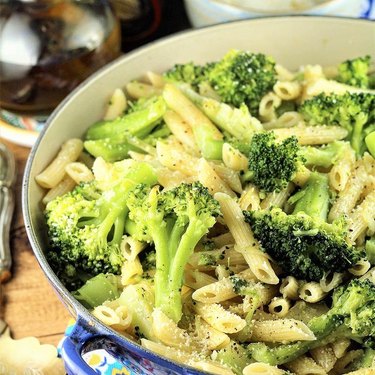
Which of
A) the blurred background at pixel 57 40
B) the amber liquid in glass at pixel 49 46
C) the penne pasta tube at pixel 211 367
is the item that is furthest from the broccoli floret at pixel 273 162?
the amber liquid in glass at pixel 49 46

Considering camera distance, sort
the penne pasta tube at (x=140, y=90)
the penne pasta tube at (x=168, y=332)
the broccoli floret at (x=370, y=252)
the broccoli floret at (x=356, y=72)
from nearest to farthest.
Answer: the penne pasta tube at (x=168, y=332), the broccoli floret at (x=370, y=252), the broccoli floret at (x=356, y=72), the penne pasta tube at (x=140, y=90)

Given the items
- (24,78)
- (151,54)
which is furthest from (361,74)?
(24,78)

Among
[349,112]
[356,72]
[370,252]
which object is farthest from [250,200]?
[356,72]

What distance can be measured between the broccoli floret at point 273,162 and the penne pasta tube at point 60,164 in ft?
2.01

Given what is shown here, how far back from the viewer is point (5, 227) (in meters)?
2.66

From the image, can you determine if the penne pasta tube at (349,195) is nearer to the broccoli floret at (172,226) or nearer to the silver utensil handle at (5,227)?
the broccoli floret at (172,226)

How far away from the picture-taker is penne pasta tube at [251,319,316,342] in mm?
1760

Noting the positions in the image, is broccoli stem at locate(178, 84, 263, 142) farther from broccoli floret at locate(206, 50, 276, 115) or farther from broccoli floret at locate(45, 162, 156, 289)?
broccoli floret at locate(45, 162, 156, 289)

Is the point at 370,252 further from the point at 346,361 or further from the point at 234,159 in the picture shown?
the point at 234,159

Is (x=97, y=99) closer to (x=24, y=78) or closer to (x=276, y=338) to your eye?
(x=24, y=78)

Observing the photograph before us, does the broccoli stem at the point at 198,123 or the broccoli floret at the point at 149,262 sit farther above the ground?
the broccoli stem at the point at 198,123

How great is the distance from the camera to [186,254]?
1.89 m

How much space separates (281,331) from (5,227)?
125 cm

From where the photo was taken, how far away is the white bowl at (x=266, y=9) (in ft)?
9.61
